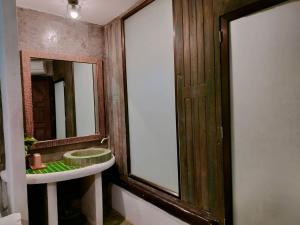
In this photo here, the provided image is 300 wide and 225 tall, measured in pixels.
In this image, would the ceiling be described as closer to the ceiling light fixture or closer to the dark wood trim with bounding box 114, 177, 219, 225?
the ceiling light fixture

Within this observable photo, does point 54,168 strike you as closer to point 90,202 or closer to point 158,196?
point 90,202

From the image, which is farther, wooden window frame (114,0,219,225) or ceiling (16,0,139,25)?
ceiling (16,0,139,25)

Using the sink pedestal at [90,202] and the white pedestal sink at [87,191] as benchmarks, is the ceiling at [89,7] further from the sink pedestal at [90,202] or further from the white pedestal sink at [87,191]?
the sink pedestal at [90,202]

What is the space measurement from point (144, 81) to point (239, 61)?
101 centimetres

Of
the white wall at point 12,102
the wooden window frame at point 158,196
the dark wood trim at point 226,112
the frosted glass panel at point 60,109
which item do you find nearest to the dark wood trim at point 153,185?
the wooden window frame at point 158,196

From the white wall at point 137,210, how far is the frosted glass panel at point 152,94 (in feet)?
0.82

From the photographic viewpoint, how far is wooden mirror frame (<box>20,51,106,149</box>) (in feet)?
7.02

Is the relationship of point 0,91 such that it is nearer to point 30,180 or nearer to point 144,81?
point 30,180

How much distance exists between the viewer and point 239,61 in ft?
4.56

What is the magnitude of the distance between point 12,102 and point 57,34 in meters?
1.19

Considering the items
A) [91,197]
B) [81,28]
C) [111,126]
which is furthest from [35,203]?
[81,28]

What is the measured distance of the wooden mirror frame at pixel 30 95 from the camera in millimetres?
2139

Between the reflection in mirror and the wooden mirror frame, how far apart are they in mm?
41

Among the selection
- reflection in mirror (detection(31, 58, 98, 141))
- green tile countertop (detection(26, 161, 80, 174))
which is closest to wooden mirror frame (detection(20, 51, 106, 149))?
reflection in mirror (detection(31, 58, 98, 141))
